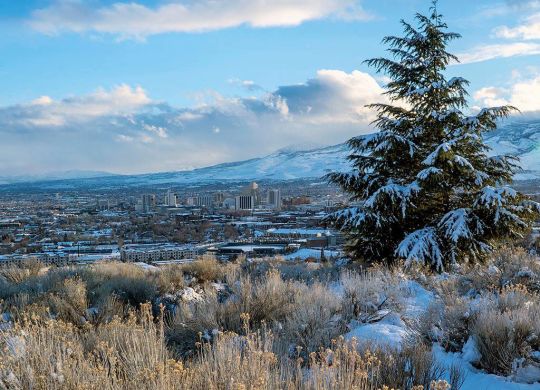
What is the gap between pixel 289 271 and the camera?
10.7 metres

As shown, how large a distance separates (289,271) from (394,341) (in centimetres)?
587

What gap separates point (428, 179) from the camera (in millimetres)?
10492

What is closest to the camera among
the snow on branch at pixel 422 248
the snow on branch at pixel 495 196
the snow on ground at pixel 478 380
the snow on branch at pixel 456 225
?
the snow on ground at pixel 478 380

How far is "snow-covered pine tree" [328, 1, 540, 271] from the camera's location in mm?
10375

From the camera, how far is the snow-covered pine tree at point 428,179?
10375 mm

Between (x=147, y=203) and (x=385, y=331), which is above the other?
(x=385, y=331)

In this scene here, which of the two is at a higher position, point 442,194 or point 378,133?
point 378,133

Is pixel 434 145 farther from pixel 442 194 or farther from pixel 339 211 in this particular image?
pixel 339 211

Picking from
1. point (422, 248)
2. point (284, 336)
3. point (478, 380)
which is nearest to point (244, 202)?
point (422, 248)

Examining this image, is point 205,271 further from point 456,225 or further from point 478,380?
point 478,380

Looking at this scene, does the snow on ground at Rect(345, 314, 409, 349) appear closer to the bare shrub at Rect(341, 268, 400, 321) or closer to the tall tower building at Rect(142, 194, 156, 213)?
the bare shrub at Rect(341, 268, 400, 321)

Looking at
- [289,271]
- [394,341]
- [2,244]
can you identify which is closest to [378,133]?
[289,271]

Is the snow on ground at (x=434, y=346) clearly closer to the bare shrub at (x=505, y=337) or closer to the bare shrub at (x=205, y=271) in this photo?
the bare shrub at (x=505, y=337)

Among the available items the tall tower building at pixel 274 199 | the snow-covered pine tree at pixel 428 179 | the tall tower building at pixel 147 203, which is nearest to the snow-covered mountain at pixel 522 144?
the tall tower building at pixel 274 199
